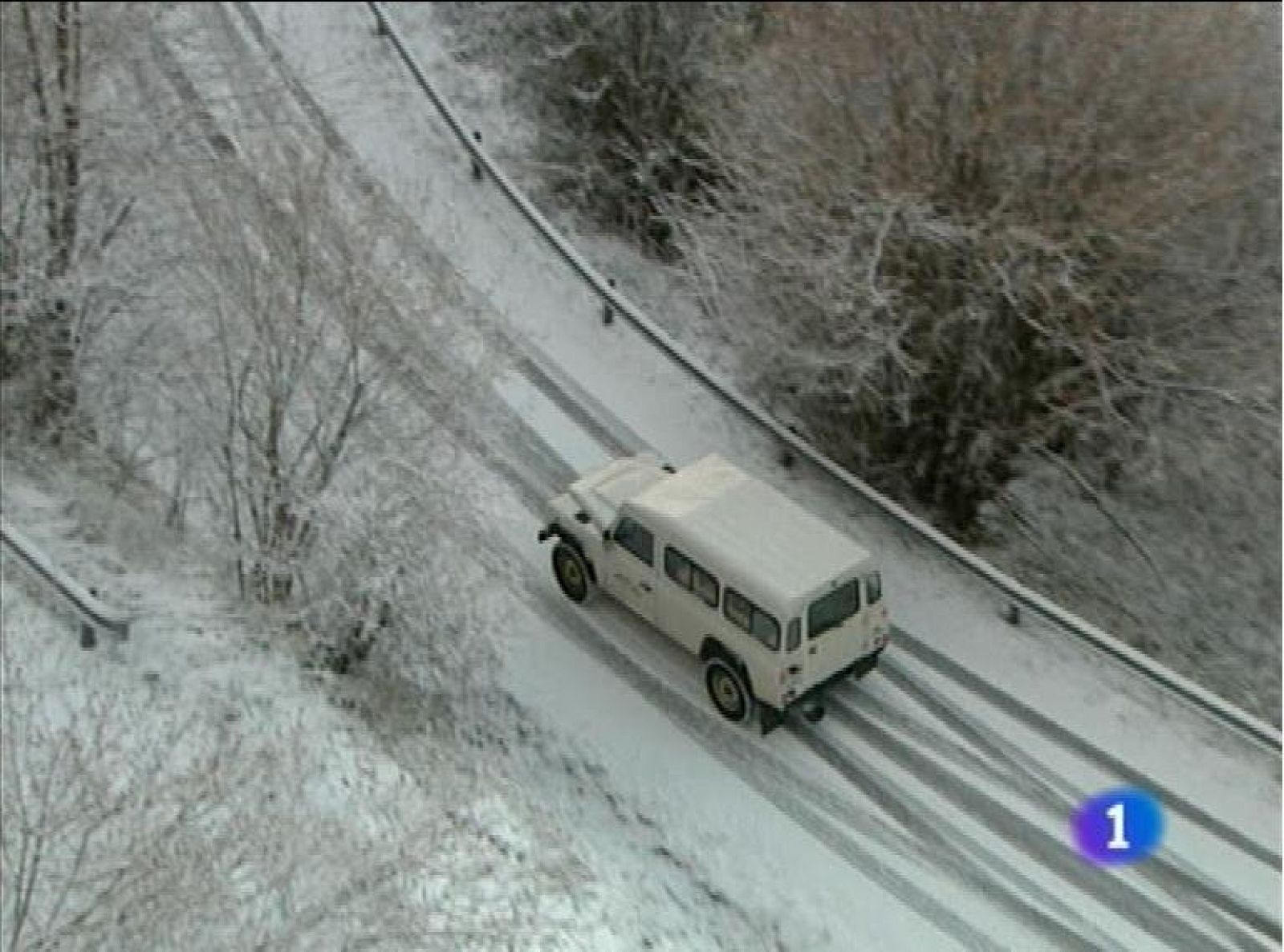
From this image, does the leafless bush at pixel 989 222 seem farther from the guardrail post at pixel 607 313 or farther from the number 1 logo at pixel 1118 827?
the number 1 logo at pixel 1118 827

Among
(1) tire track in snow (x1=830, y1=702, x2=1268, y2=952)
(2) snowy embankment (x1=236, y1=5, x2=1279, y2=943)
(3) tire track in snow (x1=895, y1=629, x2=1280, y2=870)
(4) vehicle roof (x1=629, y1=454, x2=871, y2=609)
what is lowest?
(1) tire track in snow (x1=830, y1=702, x2=1268, y2=952)

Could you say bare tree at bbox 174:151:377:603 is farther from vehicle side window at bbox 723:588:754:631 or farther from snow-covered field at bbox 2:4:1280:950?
vehicle side window at bbox 723:588:754:631

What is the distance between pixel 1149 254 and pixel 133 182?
520 inches

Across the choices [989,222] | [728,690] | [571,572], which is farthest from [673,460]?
[989,222]

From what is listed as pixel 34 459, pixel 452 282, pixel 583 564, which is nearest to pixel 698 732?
pixel 583 564

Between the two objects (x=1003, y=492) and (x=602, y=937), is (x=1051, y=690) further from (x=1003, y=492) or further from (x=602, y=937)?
(x=602, y=937)

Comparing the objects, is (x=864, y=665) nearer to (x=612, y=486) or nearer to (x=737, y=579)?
(x=737, y=579)

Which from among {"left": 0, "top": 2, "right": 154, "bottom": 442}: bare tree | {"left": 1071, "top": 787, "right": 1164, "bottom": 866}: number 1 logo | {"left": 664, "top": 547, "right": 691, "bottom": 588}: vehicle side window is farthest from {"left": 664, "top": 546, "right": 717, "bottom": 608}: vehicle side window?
{"left": 0, "top": 2, "right": 154, "bottom": 442}: bare tree

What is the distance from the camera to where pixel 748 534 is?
→ 19.3 m

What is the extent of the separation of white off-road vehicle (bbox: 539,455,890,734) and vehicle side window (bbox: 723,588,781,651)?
0.01m

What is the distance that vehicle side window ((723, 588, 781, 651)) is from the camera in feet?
60.5

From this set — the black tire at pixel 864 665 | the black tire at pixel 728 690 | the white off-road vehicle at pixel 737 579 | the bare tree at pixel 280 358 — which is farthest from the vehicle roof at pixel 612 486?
the bare tree at pixel 280 358

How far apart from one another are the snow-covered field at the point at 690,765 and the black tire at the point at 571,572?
0.30 m

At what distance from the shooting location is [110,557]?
19859 millimetres
